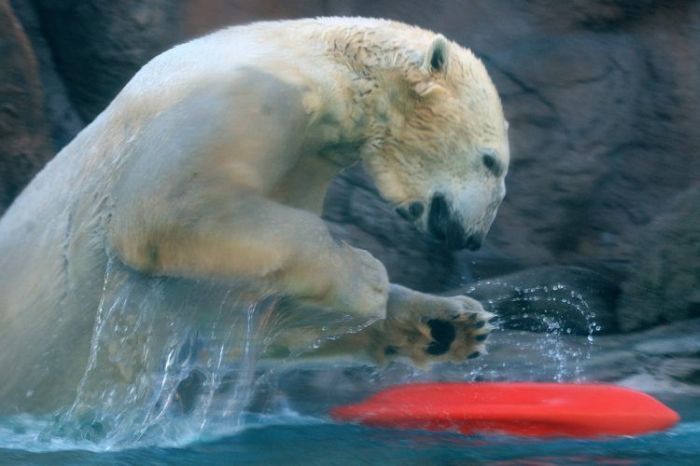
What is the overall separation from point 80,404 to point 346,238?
1.72 m

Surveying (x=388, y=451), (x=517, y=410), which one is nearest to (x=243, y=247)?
(x=388, y=451)

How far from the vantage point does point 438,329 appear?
11.5ft

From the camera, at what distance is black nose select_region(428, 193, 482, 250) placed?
11.0ft

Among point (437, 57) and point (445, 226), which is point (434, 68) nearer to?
point (437, 57)

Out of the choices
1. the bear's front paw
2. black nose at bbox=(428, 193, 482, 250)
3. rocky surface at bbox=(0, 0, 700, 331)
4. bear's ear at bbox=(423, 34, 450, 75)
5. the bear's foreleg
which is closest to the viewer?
the bear's foreleg

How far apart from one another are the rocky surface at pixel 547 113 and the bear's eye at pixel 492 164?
62.5 inches

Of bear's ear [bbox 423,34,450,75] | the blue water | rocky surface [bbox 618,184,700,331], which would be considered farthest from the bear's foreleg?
rocky surface [bbox 618,184,700,331]

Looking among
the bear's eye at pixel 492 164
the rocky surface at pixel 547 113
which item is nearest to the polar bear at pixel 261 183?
the bear's eye at pixel 492 164

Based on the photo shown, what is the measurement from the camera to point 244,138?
306 cm

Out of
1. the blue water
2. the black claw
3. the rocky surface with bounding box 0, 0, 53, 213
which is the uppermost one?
the rocky surface with bounding box 0, 0, 53, 213

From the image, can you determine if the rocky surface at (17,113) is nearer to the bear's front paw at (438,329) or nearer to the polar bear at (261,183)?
the polar bear at (261,183)

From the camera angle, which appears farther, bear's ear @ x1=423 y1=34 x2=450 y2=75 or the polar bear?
bear's ear @ x1=423 y1=34 x2=450 y2=75

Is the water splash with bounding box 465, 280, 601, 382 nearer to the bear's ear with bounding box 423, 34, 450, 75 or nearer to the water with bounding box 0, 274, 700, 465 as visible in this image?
the water with bounding box 0, 274, 700, 465

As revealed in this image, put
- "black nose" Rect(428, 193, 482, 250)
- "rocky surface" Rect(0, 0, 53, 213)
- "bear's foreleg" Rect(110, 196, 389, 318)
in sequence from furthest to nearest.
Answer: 1. "rocky surface" Rect(0, 0, 53, 213)
2. "black nose" Rect(428, 193, 482, 250)
3. "bear's foreleg" Rect(110, 196, 389, 318)
